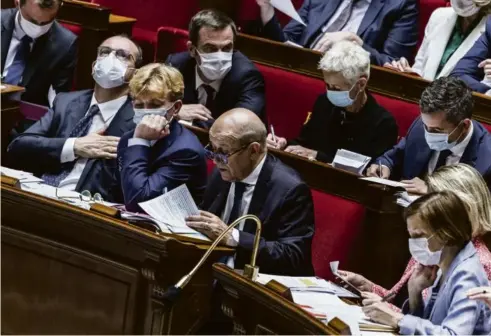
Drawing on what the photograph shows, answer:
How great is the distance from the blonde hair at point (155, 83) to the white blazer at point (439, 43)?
1.88 ft

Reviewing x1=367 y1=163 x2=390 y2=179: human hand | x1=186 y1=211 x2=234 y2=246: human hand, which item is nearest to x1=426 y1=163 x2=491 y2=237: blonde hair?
x1=186 y1=211 x2=234 y2=246: human hand

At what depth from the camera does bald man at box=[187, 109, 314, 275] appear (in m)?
1.48

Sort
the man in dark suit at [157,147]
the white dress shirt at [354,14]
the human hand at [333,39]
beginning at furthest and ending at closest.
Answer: the white dress shirt at [354,14] → the human hand at [333,39] → the man in dark suit at [157,147]

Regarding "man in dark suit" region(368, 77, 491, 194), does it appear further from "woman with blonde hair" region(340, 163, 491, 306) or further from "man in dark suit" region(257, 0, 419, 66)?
"man in dark suit" region(257, 0, 419, 66)

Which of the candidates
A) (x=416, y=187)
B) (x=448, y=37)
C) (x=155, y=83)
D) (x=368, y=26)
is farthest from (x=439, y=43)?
(x=155, y=83)

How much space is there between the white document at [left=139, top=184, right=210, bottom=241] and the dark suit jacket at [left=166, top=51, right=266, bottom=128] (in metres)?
0.47

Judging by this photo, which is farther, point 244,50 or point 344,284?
point 244,50

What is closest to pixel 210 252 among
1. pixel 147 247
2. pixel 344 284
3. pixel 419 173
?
pixel 147 247

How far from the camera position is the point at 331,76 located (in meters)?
1.85

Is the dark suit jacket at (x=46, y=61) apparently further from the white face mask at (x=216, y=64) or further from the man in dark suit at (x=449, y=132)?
the man in dark suit at (x=449, y=132)

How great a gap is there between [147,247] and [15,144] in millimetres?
512

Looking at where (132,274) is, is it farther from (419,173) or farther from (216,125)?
(419,173)

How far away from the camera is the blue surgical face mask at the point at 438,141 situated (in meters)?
1.65

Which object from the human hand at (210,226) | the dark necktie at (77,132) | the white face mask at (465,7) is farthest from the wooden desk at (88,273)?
the white face mask at (465,7)
